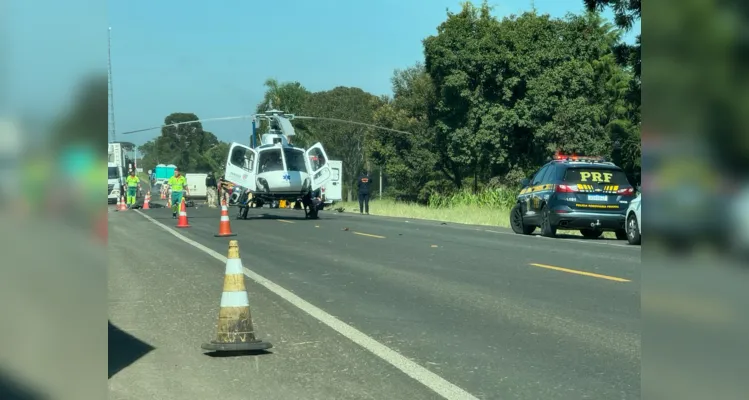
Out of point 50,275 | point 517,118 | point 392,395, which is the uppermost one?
point 517,118

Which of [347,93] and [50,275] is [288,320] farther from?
[347,93]

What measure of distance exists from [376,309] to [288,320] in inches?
47.6

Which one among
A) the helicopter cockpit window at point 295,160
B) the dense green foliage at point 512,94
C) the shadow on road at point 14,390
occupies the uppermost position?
the dense green foliage at point 512,94

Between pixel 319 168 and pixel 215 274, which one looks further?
pixel 319 168

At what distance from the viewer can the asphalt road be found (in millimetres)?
7047

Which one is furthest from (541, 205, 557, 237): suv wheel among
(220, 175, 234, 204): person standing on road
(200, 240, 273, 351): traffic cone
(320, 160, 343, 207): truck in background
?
→ (320, 160, 343, 207): truck in background

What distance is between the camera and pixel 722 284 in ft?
6.44

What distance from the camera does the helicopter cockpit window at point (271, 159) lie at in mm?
34812

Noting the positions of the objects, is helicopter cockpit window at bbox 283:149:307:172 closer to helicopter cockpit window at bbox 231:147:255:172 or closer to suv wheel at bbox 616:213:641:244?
helicopter cockpit window at bbox 231:147:255:172

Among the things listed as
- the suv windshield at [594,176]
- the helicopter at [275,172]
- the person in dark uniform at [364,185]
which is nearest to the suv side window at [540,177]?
the suv windshield at [594,176]

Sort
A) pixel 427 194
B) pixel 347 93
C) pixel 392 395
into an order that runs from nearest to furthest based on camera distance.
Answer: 1. pixel 392 395
2. pixel 427 194
3. pixel 347 93

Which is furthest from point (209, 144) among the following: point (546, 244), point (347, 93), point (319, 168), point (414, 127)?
point (546, 244)

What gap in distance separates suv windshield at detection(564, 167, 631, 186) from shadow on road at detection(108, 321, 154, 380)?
51.5 feet

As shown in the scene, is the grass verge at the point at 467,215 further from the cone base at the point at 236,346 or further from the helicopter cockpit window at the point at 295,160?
the cone base at the point at 236,346
